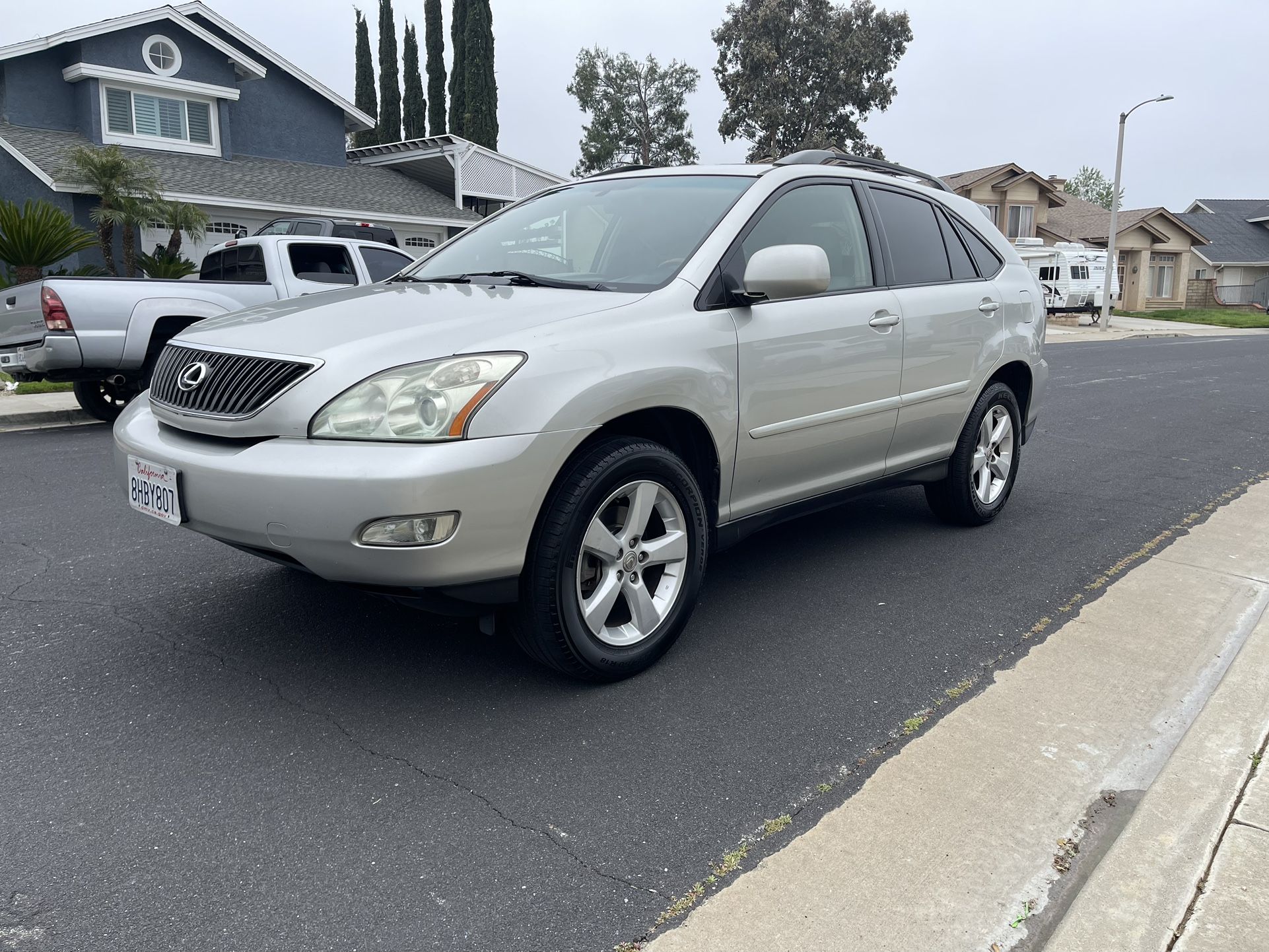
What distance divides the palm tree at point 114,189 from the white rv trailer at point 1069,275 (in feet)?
96.9

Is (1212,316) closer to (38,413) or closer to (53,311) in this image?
(38,413)

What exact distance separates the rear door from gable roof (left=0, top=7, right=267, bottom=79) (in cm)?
2195

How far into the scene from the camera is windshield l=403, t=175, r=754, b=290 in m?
3.93

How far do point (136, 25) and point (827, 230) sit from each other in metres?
22.8

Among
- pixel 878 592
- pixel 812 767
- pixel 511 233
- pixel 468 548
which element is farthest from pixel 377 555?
pixel 878 592

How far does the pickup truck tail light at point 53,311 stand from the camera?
811cm

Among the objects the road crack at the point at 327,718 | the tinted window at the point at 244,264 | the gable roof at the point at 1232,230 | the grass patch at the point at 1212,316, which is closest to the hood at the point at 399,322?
the road crack at the point at 327,718

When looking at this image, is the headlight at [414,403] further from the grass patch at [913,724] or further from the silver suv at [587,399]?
the grass patch at [913,724]

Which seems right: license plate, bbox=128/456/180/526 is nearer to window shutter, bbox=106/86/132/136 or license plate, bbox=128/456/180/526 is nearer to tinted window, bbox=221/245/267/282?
tinted window, bbox=221/245/267/282

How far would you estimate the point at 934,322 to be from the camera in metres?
4.80

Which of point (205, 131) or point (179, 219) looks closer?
point (179, 219)

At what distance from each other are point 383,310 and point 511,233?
1212 mm

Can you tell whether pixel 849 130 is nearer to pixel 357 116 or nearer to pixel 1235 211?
pixel 357 116

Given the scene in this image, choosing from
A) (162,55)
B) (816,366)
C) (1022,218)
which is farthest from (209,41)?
(1022,218)
